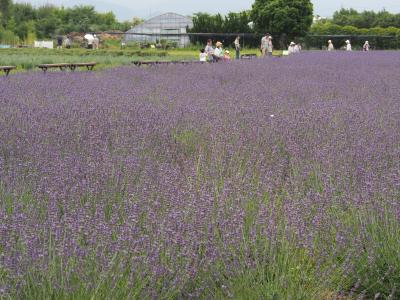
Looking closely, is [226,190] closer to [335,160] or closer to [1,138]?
[335,160]

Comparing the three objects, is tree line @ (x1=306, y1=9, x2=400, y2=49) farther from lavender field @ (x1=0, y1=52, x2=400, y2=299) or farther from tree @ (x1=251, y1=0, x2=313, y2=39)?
lavender field @ (x1=0, y1=52, x2=400, y2=299)

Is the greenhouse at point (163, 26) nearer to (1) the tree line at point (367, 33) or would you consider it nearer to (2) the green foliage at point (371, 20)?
(1) the tree line at point (367, 33)

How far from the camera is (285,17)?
4581 centimetres

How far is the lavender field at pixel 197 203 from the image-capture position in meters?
2.48

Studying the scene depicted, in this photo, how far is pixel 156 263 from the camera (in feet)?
8.18

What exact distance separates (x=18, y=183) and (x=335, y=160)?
201 cm

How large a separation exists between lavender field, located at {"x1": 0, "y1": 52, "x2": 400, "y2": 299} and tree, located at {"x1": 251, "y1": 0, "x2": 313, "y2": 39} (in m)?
40.5

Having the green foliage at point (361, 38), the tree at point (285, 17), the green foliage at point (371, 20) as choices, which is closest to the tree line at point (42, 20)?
the tree at point (285, 17)

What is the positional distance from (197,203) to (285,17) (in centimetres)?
4412

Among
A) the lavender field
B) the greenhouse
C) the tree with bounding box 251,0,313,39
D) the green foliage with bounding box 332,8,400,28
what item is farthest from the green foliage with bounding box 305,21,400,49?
the lavender field

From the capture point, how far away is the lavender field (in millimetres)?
2484

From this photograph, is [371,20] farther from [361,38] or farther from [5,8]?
[5,8]

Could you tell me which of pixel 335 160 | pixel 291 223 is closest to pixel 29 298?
pixel 291 223

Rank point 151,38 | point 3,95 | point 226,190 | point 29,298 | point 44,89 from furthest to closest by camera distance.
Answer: point 151,38, point 44,89, point 3,95, point 226,190, point 29,298
